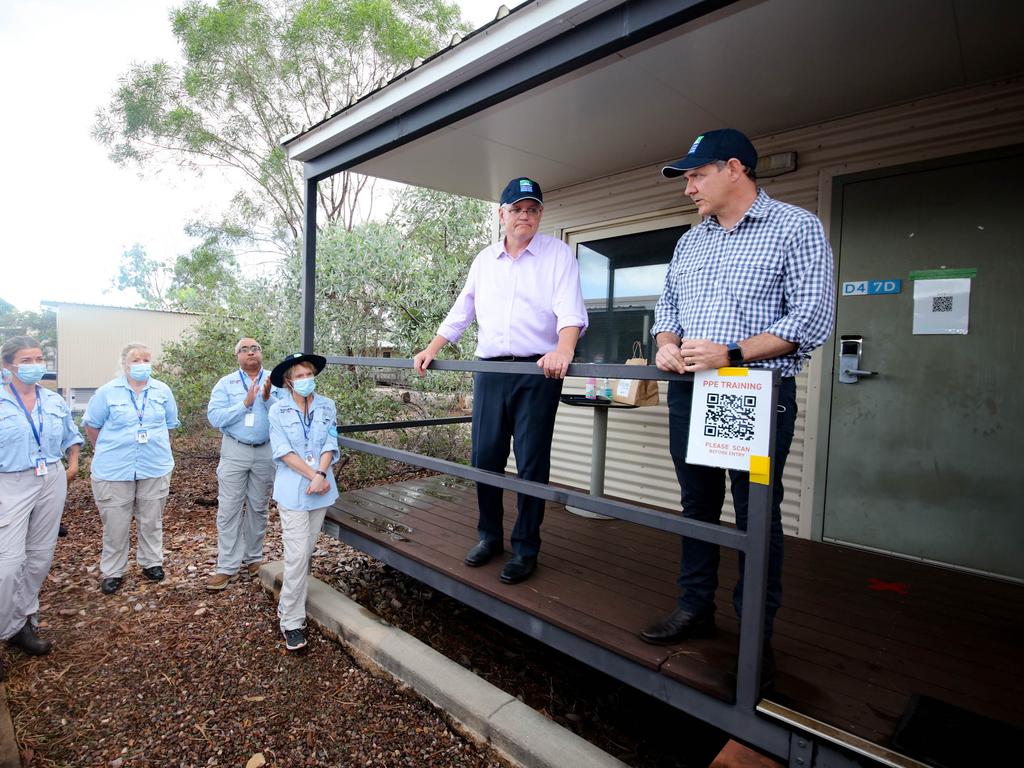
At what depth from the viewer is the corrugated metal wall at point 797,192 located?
294cm

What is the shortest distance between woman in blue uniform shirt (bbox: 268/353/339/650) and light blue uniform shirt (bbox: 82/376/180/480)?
1343 millimetres

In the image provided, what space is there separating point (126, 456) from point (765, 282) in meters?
3.91

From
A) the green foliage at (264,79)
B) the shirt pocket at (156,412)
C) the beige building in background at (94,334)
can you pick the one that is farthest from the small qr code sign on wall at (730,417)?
the beige building in background at (94,334)

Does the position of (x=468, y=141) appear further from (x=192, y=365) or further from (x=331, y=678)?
(x=192, y=365)

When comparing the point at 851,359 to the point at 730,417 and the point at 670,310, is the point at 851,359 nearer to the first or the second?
the point at 670,310

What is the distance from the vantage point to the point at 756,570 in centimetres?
162

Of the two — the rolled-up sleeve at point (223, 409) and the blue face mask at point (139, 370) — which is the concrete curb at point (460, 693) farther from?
the blue face mask at point (139, 370)

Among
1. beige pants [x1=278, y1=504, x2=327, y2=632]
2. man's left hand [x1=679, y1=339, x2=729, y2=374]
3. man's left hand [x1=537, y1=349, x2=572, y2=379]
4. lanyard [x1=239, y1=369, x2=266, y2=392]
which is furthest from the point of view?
lanyard [x1=239, y1=369, x2=266, y2=392]

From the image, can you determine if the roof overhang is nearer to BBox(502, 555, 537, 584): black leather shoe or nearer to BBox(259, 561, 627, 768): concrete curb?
BBox(502, 555, 537, 584): black leather shoe

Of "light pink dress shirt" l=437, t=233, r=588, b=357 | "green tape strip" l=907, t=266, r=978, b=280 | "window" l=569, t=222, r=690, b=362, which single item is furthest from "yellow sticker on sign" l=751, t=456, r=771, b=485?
"window" l=569, t=222, r=690, b=362

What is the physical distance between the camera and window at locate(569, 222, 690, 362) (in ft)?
14.4

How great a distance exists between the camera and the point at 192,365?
8.19 meters

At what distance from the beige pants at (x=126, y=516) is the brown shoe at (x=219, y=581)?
1.58 feet

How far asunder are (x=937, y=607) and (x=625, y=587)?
1332 mm
